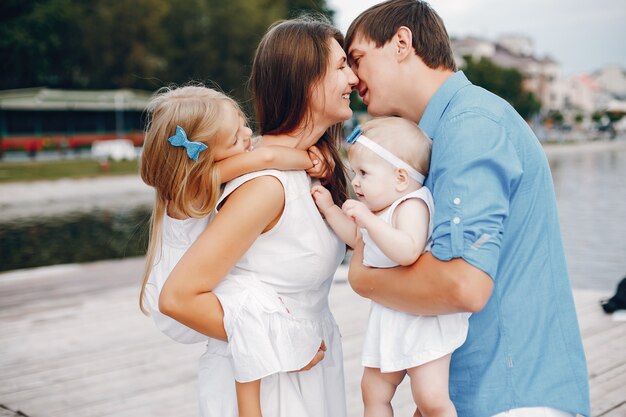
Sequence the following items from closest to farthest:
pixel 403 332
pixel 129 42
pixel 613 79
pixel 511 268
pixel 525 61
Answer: pixel 511 268
pixel 403 332
pixel 129 42
pixel 525 61
pixel 613 79

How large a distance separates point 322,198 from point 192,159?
41cm

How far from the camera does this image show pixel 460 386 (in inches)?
73.1

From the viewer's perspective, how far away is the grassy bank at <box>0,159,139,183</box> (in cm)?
2427

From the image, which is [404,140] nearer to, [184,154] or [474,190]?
[474,190]

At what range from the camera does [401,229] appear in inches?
72.8

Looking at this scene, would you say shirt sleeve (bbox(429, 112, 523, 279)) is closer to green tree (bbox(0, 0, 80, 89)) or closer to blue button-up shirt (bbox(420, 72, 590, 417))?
blue button-up shirt (bbox(420, 72, 590, 417))

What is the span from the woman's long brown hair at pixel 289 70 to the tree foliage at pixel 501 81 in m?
64.8

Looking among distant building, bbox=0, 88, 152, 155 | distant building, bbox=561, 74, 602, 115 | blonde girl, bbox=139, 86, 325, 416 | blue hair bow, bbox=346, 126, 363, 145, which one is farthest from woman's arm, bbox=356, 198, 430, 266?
distant building, bbox=561, 74, 602, 115

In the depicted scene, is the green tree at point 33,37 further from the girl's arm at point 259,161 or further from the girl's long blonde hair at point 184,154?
the girl's arm at point 259,161

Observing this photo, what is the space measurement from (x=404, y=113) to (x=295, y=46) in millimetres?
386

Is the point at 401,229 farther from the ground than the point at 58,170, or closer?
farther from the ground

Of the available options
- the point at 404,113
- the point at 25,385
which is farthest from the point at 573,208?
the point at 404,113

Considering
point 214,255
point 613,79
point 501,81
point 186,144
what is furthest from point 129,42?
point 613,79

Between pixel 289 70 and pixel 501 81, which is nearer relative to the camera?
pixel 289 70
